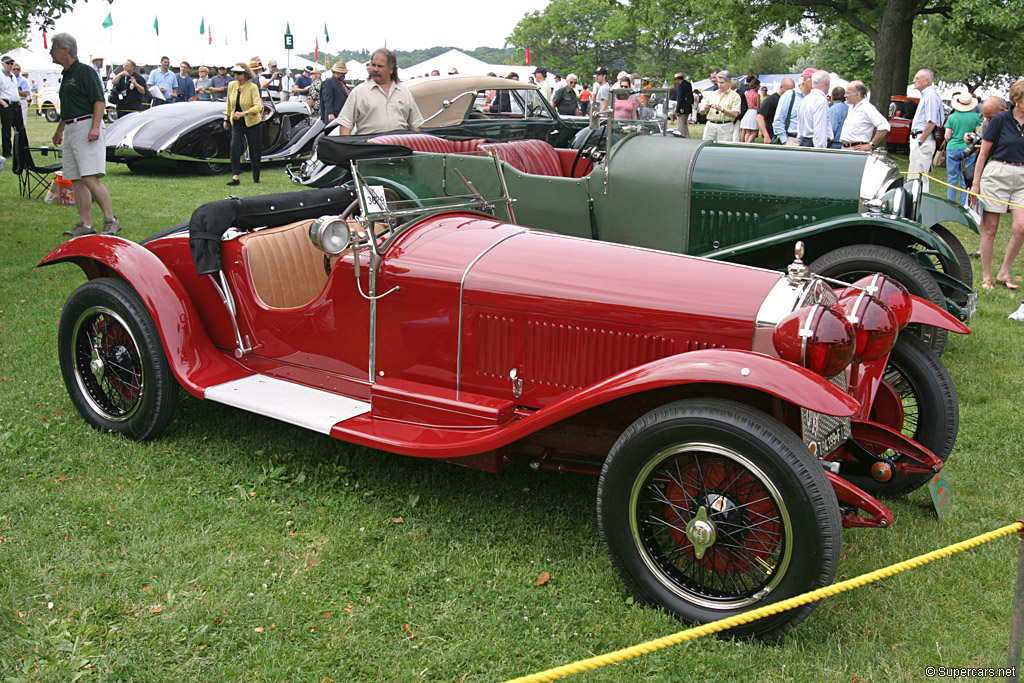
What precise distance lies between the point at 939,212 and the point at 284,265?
5104 millimetres

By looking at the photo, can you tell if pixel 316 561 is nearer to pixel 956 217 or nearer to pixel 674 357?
pixel 674 357

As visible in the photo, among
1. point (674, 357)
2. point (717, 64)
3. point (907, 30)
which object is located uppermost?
point (717, 64)

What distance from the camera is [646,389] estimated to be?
111 inches

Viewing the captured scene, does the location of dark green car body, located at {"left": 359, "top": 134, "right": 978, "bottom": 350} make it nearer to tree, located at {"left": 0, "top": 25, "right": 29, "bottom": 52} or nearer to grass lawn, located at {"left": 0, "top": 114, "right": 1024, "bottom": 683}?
grass lawn, located at {"left": 0, "top": 114, "right": 1024, "bottom": 683}

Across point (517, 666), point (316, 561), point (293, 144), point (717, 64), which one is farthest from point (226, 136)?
point (717, 64)

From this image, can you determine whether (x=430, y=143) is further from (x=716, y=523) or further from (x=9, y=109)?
(x=9, y=109)

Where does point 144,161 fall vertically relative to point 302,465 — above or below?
above

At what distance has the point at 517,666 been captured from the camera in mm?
2684

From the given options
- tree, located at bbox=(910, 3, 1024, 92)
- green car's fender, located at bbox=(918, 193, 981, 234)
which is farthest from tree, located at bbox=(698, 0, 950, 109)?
green car's fender, located at bbox=(918, 193, 981, 234)

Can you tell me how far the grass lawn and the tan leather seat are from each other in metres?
0.76

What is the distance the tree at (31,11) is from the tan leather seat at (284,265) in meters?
5.27

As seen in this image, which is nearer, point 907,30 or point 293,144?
point 293,144

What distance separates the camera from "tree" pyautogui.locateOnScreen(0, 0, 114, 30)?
25.0ft

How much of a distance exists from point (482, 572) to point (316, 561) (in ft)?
2.24
